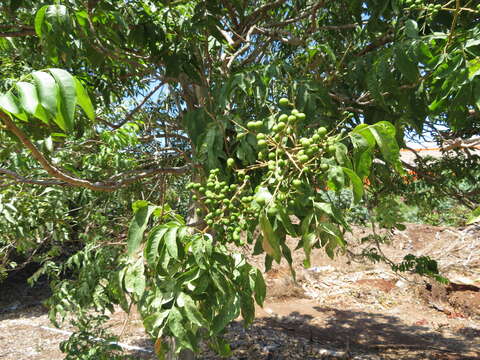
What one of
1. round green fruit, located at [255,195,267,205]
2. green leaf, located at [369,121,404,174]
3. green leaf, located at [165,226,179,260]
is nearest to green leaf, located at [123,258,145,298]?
green leaf, located at [165,226,179,260]

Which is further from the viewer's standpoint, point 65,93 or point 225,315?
point 225,315

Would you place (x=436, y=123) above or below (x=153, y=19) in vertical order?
below

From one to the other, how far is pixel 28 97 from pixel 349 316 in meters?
5.71

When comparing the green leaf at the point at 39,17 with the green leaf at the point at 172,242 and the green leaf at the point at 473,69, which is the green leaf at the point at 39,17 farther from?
the green leaf at the point at 473,69

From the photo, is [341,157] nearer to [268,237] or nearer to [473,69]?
[268,237]

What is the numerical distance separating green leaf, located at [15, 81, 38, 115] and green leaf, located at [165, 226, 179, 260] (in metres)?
0.53

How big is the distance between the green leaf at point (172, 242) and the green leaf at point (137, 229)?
0.41 ft

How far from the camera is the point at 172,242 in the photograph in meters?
1.14

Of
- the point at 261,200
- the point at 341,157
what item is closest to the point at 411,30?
the point at 341,157

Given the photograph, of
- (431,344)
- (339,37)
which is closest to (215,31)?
(339,37)

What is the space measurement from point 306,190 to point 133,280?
78cm

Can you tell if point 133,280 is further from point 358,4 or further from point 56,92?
point 358,4

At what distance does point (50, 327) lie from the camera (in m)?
5.21

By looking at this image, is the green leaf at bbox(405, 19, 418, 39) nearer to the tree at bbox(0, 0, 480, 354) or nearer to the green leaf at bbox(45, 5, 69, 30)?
the tree at bbox(0, 0, 480, 354)
